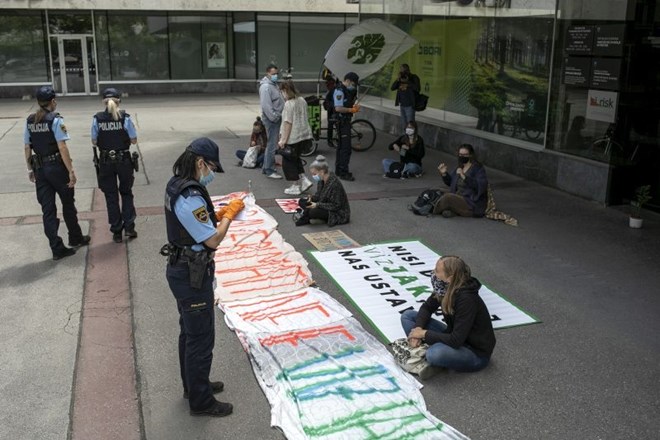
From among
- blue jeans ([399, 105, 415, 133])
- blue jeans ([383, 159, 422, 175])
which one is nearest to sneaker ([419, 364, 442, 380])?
blue jeans ([383, 159, 422, 175])

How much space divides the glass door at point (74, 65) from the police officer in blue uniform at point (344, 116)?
58.5 feet

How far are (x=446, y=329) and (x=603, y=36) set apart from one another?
292 inches

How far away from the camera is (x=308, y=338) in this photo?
580cm

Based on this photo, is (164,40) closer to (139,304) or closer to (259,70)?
(259,70)

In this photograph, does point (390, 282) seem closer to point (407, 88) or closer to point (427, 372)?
point (427, 372)

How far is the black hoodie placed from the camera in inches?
199

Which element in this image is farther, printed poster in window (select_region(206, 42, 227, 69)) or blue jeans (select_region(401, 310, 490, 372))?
printed poster in window (select_region(206, 42, 227, 69))

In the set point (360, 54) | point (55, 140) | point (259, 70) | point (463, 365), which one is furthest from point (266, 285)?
point (259, 70)

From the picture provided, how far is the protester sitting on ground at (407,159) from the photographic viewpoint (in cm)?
1246

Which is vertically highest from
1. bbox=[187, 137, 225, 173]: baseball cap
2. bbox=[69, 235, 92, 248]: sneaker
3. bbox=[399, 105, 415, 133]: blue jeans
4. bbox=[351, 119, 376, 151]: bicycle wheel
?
bbox=[187, 137, 225, 173]: baseball cap

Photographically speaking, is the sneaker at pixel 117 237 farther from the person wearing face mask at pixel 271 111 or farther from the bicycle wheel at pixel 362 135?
the bicycle wheel at pixel 362 135

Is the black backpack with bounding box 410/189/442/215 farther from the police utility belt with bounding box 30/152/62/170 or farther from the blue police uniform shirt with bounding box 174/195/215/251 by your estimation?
the blue police uniform shirt with bounding box 174/195/215/251

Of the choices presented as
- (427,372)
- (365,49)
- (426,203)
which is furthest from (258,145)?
(427,372)

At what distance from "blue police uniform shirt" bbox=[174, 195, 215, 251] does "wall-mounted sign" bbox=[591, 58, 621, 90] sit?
850 centimetres
